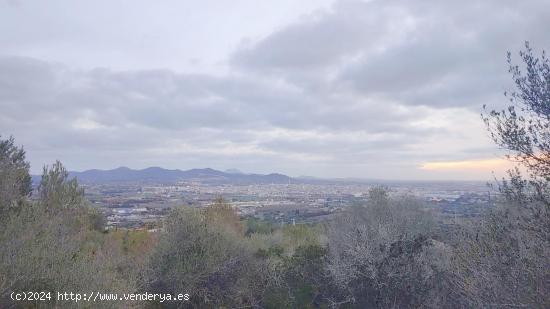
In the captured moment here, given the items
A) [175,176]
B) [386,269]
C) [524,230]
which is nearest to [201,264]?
[386,269]

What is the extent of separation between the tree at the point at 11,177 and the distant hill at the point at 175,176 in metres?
79.3

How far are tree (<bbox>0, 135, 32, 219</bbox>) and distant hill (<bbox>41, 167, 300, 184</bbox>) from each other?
79315 millimetres

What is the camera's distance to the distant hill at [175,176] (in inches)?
3920

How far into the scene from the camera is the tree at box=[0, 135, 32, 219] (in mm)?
11992

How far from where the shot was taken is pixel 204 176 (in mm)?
101000

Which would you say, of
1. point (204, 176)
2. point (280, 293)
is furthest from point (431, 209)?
point (204, 176)

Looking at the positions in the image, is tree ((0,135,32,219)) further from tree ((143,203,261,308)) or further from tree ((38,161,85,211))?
tree ((143,203,261,308))

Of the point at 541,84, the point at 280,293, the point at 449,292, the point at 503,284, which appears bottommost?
the point at 280,293

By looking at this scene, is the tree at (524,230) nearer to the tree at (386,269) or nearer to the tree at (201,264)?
the tree at (386,269)

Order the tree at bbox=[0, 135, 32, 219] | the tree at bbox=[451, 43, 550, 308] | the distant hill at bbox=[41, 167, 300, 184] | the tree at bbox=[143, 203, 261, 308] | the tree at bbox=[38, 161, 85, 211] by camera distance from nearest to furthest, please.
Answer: the tree at bbox=[451, 43, 550, 308], the tree at bbox=[0, 135, 32, 219], the tree at bbox=[143, 203, 261, 308], the tree at bbox=[38, 161, 85, 211], the distant hill at bbox=[41, 167, 300, 184]

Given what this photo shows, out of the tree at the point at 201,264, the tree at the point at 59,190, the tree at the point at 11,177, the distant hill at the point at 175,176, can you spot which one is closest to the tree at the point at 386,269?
the tree at the point at 201,264

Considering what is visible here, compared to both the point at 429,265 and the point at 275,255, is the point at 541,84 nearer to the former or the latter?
the point at 429,265

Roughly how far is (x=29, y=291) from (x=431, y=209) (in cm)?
2361

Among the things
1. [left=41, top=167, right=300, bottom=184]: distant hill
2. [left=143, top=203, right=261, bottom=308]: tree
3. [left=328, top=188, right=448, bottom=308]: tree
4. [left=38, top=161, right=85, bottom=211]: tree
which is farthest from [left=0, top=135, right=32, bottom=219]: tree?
[left=41, top=167, right=300, bottom=184]: distant hill
